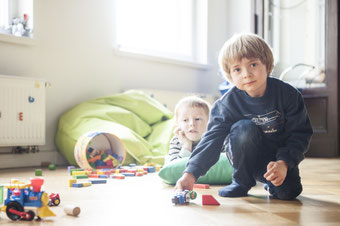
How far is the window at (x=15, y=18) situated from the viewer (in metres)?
3.02

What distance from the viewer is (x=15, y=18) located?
3.09 m

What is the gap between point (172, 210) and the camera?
4.32 ft

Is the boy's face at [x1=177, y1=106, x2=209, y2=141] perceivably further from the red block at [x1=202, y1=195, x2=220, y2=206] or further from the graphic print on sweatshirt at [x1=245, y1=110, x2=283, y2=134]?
the red block at [x1=202, y1=195, x2=220, y2=206]

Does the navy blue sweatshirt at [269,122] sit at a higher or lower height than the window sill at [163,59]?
lower

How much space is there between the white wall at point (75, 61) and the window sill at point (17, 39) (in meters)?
0.04

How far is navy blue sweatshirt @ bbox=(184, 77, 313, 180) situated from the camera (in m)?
1.42

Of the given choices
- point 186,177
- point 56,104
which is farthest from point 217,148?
point 56,104

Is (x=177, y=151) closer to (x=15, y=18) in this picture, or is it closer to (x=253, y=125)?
(x=253, y=125)

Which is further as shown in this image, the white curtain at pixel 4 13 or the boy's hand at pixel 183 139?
the white curtain at pixel 4 13

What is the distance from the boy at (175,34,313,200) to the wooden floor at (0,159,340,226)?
3.3 inches

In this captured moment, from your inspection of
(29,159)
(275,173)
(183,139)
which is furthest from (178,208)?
(29,159)

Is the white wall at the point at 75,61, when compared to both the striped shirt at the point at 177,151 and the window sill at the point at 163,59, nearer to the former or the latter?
the window sill at the point at 163,59

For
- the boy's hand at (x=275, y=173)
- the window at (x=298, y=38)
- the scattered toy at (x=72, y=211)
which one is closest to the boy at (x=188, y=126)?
the boy's hand at (x=275, y=173)

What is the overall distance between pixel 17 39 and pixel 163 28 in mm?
1870
